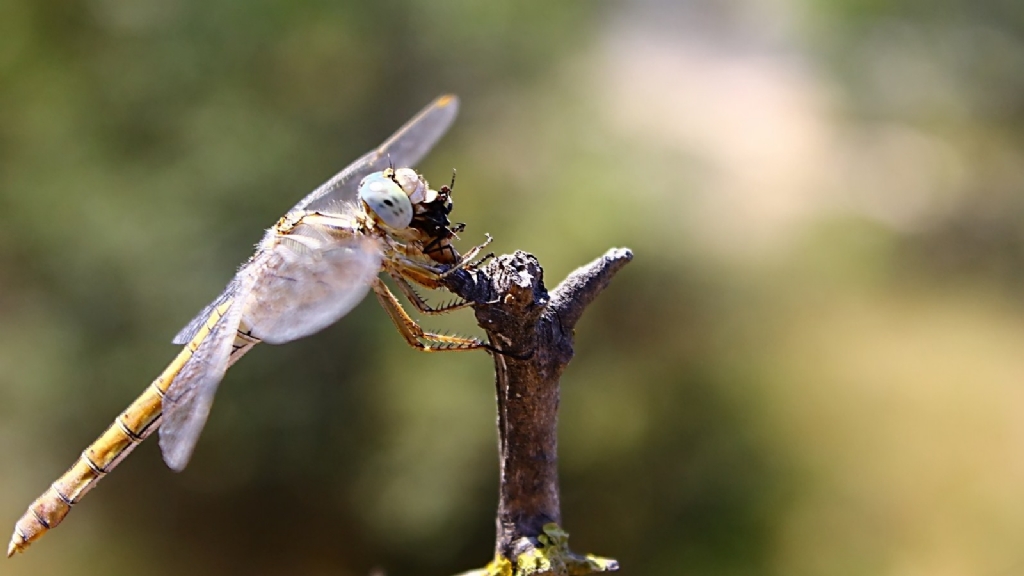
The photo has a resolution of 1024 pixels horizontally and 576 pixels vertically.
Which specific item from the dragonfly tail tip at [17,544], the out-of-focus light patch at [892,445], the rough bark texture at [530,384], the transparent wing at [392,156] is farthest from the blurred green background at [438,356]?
the rough bark texture at [530,384]

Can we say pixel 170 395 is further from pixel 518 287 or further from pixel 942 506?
pixel 942 506

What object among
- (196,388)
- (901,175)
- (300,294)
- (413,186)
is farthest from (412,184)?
(901,175)

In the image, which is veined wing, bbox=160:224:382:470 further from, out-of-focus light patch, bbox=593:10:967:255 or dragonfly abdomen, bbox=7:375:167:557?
out-of-focus light patch, bbox=593:10:967:255

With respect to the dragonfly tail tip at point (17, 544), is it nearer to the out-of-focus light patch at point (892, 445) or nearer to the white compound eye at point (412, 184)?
the white compound eye at point (412, 184)

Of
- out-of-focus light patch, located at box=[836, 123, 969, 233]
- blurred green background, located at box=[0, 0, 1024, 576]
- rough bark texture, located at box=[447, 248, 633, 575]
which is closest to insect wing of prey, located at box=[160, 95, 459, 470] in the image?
rough bark texture, located at box=[447, 248, 633, 575]

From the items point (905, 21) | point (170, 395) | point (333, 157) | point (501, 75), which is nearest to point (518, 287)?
point (170, 395)

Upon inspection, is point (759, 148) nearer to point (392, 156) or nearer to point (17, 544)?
point (392, 156)
